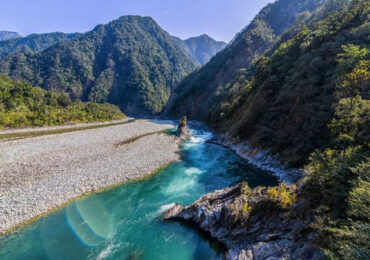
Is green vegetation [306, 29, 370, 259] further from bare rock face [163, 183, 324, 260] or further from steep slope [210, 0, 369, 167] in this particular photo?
steep slope [210, 0, 369, 167]

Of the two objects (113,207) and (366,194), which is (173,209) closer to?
(113,207)

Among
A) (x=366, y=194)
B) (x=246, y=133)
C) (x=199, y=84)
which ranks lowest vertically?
(x=246, y=133)

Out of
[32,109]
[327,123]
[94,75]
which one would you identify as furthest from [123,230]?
[94,75]

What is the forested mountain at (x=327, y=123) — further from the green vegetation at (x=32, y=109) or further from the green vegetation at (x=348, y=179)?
the green vegetation at (x=32, y=109)

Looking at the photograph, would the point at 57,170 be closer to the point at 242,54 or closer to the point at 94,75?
the point at 242,54

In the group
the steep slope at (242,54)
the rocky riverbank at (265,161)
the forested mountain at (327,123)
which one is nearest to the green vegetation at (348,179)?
the forested mountain at (327,123)

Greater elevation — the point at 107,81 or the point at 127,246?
the point at 107,81

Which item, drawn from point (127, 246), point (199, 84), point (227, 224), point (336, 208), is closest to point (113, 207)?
point (127, 246)
